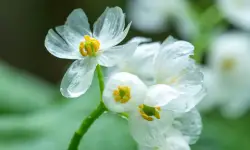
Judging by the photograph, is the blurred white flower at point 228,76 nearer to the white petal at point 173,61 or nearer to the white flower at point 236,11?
the white flower at point 236,11

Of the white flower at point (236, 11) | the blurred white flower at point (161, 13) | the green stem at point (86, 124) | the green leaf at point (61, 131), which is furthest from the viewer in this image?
the blurred white flower at point (161, 13)

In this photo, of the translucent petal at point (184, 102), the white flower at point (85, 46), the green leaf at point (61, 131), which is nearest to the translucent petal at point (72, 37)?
the white flower at point (85, 46)

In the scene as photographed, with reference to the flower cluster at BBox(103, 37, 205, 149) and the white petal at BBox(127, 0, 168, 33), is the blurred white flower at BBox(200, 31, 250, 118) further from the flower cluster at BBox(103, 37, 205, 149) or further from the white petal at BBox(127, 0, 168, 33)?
the flower cluster at BBox(103, 37, 205, 149)

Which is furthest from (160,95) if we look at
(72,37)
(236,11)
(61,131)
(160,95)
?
(236,11)

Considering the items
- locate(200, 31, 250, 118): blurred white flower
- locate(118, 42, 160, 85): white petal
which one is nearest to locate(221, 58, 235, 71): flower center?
locate(200, 31, 250, 118): blurred white flower

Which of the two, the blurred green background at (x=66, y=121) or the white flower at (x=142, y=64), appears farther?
the blurred green background at (x=66, y=121)

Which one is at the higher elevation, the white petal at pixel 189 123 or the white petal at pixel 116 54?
the white petal at pixel 116 54
